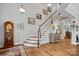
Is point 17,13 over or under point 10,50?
over

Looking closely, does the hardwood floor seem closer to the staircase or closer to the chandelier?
the staircase

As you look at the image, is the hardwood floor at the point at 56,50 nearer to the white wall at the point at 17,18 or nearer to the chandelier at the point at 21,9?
the white wall at the point at 17,18

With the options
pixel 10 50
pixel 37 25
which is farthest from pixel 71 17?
pixel 10 50

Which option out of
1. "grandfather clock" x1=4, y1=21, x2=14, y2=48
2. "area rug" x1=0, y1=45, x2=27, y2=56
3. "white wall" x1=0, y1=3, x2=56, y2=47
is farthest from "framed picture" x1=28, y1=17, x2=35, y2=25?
"area rug" x1=0, y1=45, x2=27, y2=56

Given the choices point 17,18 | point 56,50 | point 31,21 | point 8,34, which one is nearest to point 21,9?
point 17,18

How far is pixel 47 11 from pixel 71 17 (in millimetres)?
442

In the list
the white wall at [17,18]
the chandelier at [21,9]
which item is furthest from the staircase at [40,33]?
the chandelier at [21,9]

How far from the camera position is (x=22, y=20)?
239cm

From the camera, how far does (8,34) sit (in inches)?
94.3

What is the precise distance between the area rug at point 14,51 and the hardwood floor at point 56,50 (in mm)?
95

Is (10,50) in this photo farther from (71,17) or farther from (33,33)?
(71,17)

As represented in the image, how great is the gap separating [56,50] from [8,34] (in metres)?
0.91

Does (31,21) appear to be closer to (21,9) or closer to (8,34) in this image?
(21,9)

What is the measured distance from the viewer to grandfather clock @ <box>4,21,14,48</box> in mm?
2385
